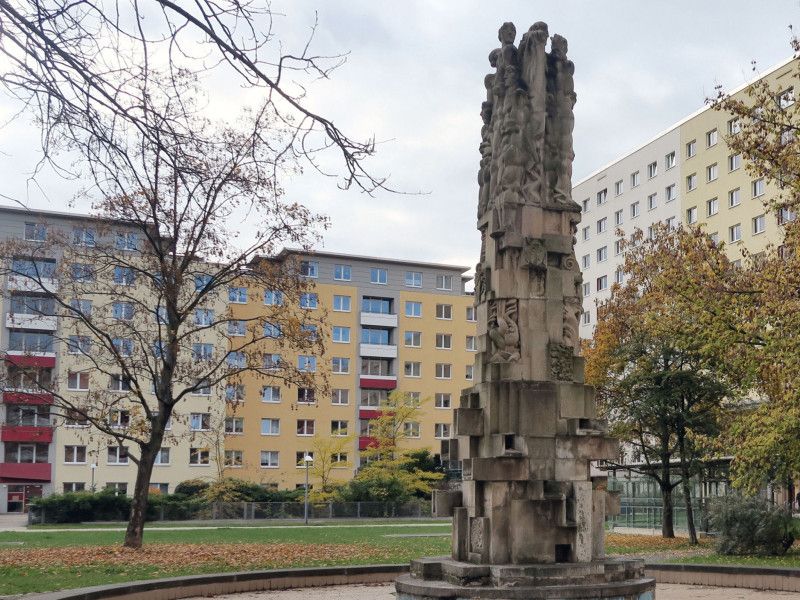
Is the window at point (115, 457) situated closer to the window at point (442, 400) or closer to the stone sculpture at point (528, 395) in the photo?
the window at point (442, 400)

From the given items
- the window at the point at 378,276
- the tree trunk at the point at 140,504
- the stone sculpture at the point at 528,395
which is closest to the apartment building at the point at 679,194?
the window at the point at 378,276

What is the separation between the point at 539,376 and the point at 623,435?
21189 mm

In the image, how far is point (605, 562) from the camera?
12.4 m

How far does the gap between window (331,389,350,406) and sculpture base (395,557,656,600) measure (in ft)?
221

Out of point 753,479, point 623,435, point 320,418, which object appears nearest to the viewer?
point 753,479

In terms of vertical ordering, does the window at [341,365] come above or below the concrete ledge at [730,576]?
above

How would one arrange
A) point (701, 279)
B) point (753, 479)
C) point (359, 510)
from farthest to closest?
point (359, 510)
point (701, 279)
point (753, 479)

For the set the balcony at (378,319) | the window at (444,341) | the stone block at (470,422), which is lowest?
the stone block at (470,422)

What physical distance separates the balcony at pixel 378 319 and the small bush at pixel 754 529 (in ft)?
188

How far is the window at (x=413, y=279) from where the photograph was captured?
274 feet

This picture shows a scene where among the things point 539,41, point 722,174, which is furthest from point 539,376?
point 722,174

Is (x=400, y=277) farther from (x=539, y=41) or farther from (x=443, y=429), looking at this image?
(x=539, y=41)

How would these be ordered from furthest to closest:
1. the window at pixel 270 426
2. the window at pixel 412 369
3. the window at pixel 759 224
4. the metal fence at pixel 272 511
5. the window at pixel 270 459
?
the window at pixel 412 369, the window at pixel 270 426, the window at pixel 270 459, the window at pixel 759 224, the metal fence at pixel 272 511

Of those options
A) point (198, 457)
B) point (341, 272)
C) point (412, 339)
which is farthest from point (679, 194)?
point (198, 457)
